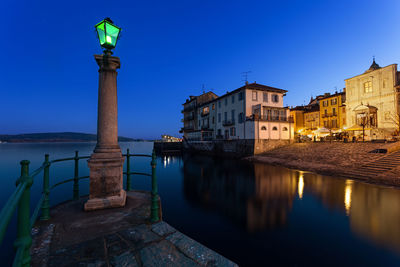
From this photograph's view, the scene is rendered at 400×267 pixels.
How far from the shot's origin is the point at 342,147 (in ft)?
68.2

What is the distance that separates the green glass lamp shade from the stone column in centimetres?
43

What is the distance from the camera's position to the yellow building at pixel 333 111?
35.5 meters

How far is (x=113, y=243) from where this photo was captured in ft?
10.7

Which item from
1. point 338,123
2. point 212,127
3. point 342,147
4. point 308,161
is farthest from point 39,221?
point 338,123

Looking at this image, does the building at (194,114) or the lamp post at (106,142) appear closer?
the lamp post at (106,142)

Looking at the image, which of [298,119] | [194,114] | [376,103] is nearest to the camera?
[376,103]

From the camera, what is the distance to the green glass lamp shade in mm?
5180

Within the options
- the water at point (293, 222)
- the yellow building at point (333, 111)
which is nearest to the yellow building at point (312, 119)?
the yellow building at point (333, 111)

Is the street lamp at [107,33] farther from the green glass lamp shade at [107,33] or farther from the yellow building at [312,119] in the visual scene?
the yellow building at [312,119]

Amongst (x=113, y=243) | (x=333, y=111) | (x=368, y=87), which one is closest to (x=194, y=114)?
(x=333, y=111)

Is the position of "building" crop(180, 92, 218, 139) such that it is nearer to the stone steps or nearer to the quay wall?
the quay wall

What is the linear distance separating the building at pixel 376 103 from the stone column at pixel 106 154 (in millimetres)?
30414

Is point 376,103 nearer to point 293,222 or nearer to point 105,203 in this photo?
point 293,222

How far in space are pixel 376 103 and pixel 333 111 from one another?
12061 mm
